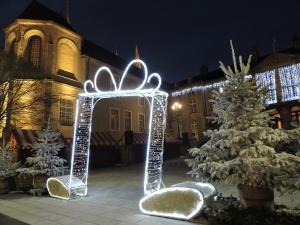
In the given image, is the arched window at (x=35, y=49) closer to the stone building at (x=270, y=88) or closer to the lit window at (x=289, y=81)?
the stone building at (x=270, y=88)

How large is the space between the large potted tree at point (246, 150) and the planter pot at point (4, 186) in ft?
28.7

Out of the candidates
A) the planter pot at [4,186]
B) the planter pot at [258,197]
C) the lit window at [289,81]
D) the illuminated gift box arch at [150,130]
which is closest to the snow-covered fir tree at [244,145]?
the planter pot at [258,197]

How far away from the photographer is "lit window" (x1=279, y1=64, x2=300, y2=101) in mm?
27828

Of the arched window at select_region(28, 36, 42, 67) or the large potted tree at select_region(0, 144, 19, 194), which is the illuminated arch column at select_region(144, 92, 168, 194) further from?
the arched window at select_region(28, 36, 42, 67)

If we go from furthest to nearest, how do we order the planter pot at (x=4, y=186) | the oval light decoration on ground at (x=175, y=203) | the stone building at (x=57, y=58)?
the stone building at (x=57, y=58)
the planter pot at (x=4, y=186)
the oval light decoration on ground at (x=175, y=203)

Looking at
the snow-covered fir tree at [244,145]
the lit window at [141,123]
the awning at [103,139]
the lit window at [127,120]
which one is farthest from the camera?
the lit window at [141,123]

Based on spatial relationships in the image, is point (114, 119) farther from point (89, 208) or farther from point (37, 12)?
point (89, 208)

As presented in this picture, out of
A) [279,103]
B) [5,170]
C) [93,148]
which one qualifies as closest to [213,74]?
[279,103]

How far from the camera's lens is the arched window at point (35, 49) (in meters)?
22.2

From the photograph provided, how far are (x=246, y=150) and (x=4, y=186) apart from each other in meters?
10.2

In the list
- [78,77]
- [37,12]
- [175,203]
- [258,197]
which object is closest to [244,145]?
[258,197]

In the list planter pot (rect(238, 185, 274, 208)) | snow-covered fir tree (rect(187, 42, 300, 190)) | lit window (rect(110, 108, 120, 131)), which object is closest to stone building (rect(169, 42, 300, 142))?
lit window (rect(110, 108, 120, 131))

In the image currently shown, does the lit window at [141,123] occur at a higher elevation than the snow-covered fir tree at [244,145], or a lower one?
higher

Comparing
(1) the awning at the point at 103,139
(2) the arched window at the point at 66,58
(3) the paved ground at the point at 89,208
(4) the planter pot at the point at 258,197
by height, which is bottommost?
(3) the paved ground at the point at 89,208
